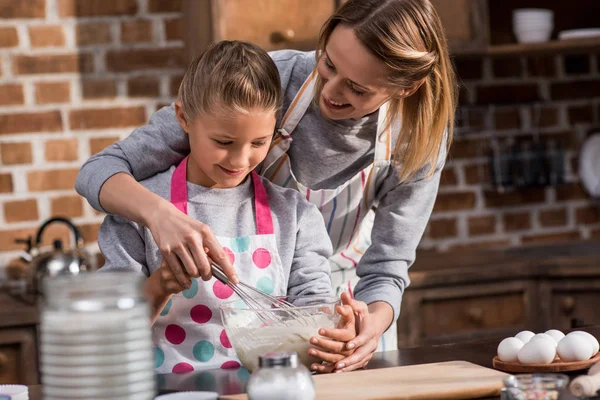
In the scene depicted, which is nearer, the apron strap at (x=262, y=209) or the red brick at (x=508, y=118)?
the apron strap at (x=262, y=209)

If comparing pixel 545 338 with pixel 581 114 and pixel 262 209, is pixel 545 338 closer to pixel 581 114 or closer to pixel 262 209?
pixel 262 209

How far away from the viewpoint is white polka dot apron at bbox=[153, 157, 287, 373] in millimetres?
1439

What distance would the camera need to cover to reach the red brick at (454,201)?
122 inches

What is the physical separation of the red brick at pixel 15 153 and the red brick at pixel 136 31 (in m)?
0.46

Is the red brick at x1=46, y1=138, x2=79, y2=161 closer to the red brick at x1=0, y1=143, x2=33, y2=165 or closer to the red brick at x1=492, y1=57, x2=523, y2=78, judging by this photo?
the red brick at x1=0, y1=143, x2=33, y2=165

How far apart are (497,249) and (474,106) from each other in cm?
52

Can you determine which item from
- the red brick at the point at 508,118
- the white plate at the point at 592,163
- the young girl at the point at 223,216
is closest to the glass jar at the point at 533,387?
the young girl at the point at 223,216

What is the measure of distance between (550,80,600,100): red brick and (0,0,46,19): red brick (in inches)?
72.3

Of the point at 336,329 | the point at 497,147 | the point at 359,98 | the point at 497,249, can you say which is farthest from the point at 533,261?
the point at 336,329

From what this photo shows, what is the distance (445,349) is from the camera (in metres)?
1.37

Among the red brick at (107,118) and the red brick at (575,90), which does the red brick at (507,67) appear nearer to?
the red brick at (575,90)

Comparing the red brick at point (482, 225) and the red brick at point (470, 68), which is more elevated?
the red brick at point (470, 68)

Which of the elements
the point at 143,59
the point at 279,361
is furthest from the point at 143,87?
the point at 279,361

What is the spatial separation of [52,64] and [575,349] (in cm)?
198
